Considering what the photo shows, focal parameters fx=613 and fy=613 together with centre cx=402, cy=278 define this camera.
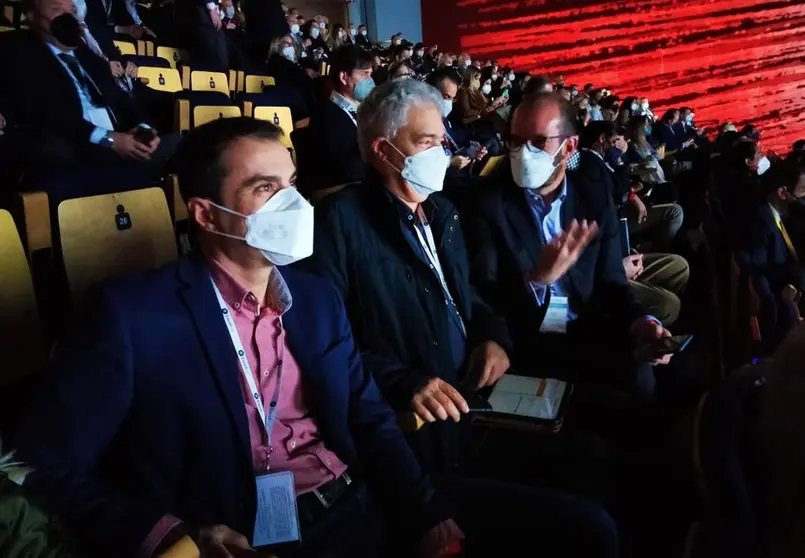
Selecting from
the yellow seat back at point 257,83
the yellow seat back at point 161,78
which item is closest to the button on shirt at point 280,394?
the yellow seat back at point 161,78

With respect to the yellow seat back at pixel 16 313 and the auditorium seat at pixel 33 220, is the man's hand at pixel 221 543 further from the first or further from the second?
the auditorium seat at pixel 33 220

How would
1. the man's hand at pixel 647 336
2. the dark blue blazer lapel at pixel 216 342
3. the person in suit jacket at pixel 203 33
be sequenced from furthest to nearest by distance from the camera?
the person in suit jacket at pixel 203 33 → the man's hand at pixel 647 336 → the dark blue blazer lapel at pixel 216 342

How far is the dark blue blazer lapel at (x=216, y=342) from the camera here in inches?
46.0

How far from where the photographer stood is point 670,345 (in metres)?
1.71

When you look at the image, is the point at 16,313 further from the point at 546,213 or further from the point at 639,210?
the point at 639,210

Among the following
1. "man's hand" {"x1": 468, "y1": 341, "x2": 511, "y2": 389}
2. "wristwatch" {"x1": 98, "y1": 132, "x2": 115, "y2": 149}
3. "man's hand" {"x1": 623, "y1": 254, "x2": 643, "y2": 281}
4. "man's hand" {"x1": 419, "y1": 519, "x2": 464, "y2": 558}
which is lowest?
"man's hand" {"x1": 419, "y1": 519, "x2": 464, "y2": 558}

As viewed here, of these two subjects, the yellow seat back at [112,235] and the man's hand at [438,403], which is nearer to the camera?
the man's hand at [438,403]

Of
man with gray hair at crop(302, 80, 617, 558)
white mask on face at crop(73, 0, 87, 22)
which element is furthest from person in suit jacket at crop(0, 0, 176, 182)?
man with gray hair at crop(302, 80, 617, 558)

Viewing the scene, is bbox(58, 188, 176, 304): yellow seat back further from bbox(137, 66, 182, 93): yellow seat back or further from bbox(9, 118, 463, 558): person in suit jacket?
bbox(137, 66, 182, 93): yellow seat back

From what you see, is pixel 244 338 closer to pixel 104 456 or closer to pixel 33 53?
pixel 104 456

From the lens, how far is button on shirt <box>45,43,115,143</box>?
295 centimetres

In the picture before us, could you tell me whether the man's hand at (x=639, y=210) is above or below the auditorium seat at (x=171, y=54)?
below

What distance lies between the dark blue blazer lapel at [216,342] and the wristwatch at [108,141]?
2.10 m

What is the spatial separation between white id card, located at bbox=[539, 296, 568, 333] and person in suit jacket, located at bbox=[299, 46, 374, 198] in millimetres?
1544
